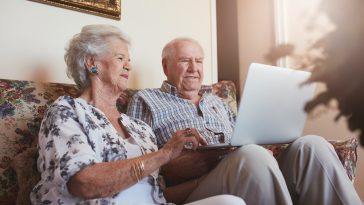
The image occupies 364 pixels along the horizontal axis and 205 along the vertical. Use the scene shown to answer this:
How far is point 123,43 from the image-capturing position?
1.17m

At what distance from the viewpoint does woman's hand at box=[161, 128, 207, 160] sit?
36.6 inches

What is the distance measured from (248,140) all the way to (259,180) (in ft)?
0.45

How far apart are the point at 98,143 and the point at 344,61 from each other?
57.9 inches

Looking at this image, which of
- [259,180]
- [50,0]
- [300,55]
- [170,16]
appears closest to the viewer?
[259,180]

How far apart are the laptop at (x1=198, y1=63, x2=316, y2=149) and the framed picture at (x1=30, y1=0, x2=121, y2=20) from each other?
939mm

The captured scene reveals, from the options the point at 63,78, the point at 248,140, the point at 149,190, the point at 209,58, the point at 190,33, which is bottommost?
the point at 149,190

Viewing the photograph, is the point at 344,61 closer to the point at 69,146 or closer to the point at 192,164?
the point at 192,164

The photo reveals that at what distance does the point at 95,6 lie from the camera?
64.8 inches

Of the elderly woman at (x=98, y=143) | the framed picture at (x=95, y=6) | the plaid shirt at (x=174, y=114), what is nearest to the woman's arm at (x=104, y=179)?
the elderly woman at (x=98, y=143)

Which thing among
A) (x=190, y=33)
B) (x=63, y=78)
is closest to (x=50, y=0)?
(x=63, y=78)

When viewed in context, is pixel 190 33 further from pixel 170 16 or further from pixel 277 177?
pixel 277 177

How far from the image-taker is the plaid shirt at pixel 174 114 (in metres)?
1.41

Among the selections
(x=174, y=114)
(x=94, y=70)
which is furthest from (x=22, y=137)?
(x=174, y=114)

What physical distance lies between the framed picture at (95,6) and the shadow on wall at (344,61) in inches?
41.1
